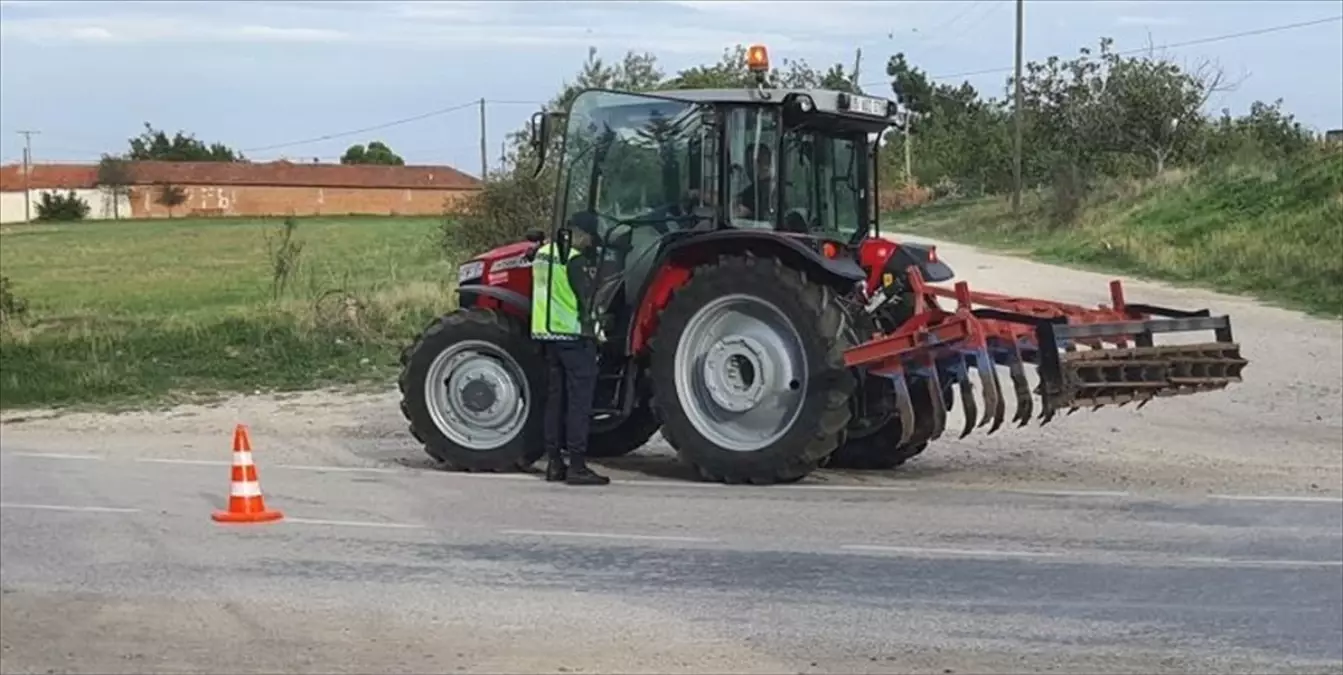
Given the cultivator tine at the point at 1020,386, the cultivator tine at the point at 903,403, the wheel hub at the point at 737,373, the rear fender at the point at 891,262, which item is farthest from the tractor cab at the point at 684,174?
the cultivator tine at the point at 1020,386

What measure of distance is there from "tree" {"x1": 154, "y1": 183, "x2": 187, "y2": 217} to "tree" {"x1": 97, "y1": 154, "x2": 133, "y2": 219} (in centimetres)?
218

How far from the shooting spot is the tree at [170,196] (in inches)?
4594

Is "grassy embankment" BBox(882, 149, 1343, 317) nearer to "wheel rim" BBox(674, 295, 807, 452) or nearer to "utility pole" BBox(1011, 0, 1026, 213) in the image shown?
"utility pole" BBox(1011, 0, 1026, 213)

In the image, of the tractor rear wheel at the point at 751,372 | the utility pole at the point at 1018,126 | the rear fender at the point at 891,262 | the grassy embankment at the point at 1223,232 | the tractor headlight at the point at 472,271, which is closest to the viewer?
the tractor rear wheel at the point at 751,372

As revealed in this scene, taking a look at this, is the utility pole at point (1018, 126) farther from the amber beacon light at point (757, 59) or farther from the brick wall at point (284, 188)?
the brick wall at point (284, 188)

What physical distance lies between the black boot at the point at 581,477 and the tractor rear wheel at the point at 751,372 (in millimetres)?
526

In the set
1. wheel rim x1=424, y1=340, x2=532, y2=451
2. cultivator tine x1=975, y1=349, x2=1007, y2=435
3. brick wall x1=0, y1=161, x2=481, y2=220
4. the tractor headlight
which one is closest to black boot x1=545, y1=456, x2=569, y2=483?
wheel rim x1=424, y1=340, x2=532, y2=451

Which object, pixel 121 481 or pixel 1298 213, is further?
pixel 1298 213

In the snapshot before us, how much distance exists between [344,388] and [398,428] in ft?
9.33

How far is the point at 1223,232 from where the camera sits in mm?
31000

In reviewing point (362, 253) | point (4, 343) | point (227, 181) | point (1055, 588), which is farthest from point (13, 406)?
point (227, 181)

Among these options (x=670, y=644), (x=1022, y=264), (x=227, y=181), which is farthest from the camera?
(x=227, y=181)

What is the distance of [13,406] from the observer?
16.6m

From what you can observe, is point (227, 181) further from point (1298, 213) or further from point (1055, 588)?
point (1055, 588)
